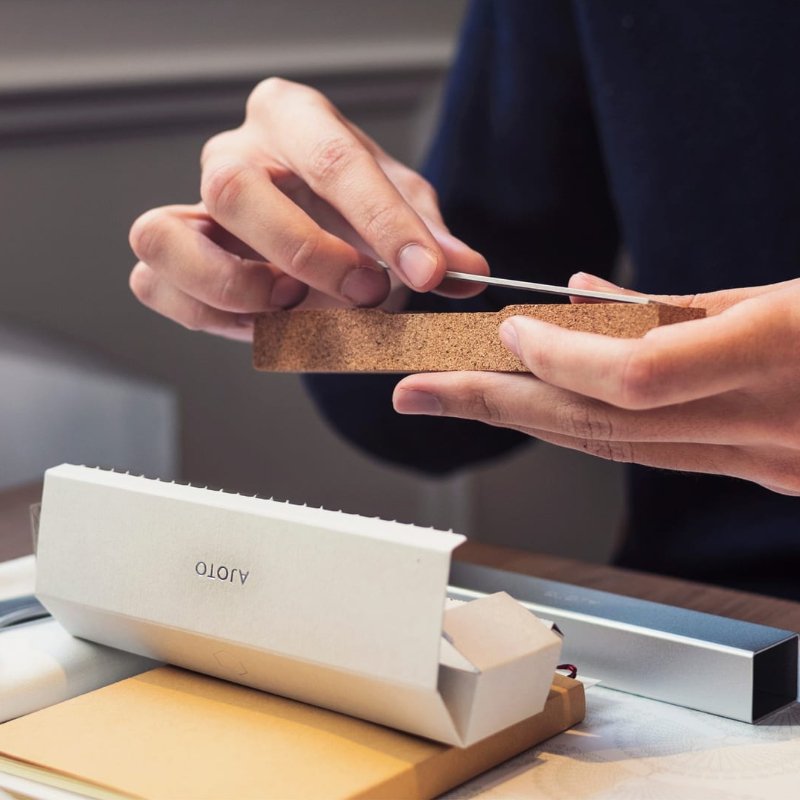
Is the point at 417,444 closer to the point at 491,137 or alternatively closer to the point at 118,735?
the point at 491,137

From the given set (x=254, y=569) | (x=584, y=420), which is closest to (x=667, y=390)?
(x=584, y=420)

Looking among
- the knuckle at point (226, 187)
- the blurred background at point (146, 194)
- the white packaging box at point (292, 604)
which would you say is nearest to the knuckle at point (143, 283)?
the knuckle at point (226, 187)

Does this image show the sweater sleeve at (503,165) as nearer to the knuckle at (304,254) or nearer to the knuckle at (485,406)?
the knuckle at (304,254)

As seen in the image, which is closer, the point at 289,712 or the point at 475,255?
the point at 289,712

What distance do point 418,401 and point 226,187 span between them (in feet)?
0.60

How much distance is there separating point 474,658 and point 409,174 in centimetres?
40

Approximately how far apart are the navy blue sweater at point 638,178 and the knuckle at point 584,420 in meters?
0.38

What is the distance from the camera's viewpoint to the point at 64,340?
1.23 metres

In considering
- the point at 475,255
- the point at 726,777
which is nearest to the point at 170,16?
the point at 475,255

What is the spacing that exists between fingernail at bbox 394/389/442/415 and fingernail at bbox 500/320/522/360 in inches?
1.8

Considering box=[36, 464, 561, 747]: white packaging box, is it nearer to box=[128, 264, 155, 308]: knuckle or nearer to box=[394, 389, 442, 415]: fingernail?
box=[394, 389, 442, 415]: fingernail

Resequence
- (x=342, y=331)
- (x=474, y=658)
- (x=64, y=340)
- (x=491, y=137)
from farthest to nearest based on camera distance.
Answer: (x=64, y=340) < (x=491, y=137) < (x=342, y=331) < (x=474, y=658)

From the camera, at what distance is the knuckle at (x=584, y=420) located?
0.43 meters

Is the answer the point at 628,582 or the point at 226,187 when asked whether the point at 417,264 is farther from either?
the point at 628,582
